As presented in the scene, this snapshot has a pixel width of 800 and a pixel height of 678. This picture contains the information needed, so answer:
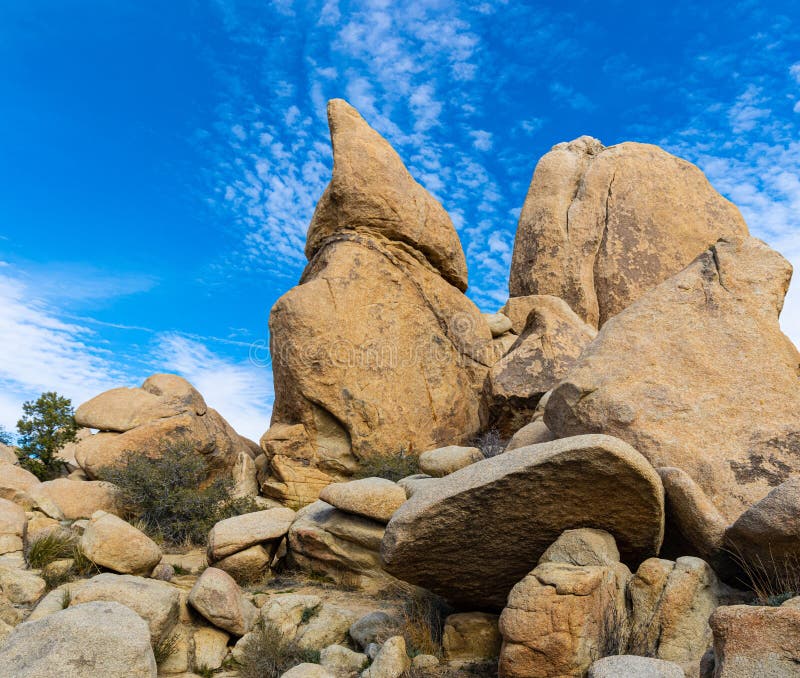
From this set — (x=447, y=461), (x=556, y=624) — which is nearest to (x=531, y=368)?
(x=447, y=461)

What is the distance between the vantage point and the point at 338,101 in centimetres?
1759

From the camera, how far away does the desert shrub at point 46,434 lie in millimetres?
16672

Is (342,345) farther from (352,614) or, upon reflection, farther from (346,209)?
(352,614)

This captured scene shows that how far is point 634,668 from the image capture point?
16.0 feet

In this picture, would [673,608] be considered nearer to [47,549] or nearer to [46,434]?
[47,549]

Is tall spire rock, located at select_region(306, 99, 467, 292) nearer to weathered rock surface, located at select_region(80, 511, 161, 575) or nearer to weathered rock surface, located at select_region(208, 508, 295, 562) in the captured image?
weathered rock surface, located at select_region(208, 508, 295, 562)

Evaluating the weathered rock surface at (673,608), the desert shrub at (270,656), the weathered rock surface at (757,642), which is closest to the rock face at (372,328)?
the desert shrub at (270,656)

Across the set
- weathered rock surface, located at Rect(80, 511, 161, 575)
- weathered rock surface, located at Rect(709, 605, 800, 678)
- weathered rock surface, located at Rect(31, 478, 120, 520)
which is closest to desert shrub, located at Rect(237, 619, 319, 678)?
weathered rock surface, located at Rect(80, 511, 161, 575)

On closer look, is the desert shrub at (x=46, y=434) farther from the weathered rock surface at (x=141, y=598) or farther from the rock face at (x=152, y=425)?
the weathered rock surface at (x=141, y=598)

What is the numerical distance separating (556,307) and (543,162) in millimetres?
6648

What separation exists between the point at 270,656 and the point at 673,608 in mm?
4230

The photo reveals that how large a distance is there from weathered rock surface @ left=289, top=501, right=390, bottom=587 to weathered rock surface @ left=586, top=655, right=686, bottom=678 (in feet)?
17.1

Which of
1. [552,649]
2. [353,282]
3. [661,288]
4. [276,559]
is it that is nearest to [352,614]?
[276,559]

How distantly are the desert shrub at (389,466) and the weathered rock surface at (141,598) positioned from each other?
604 centimetres
